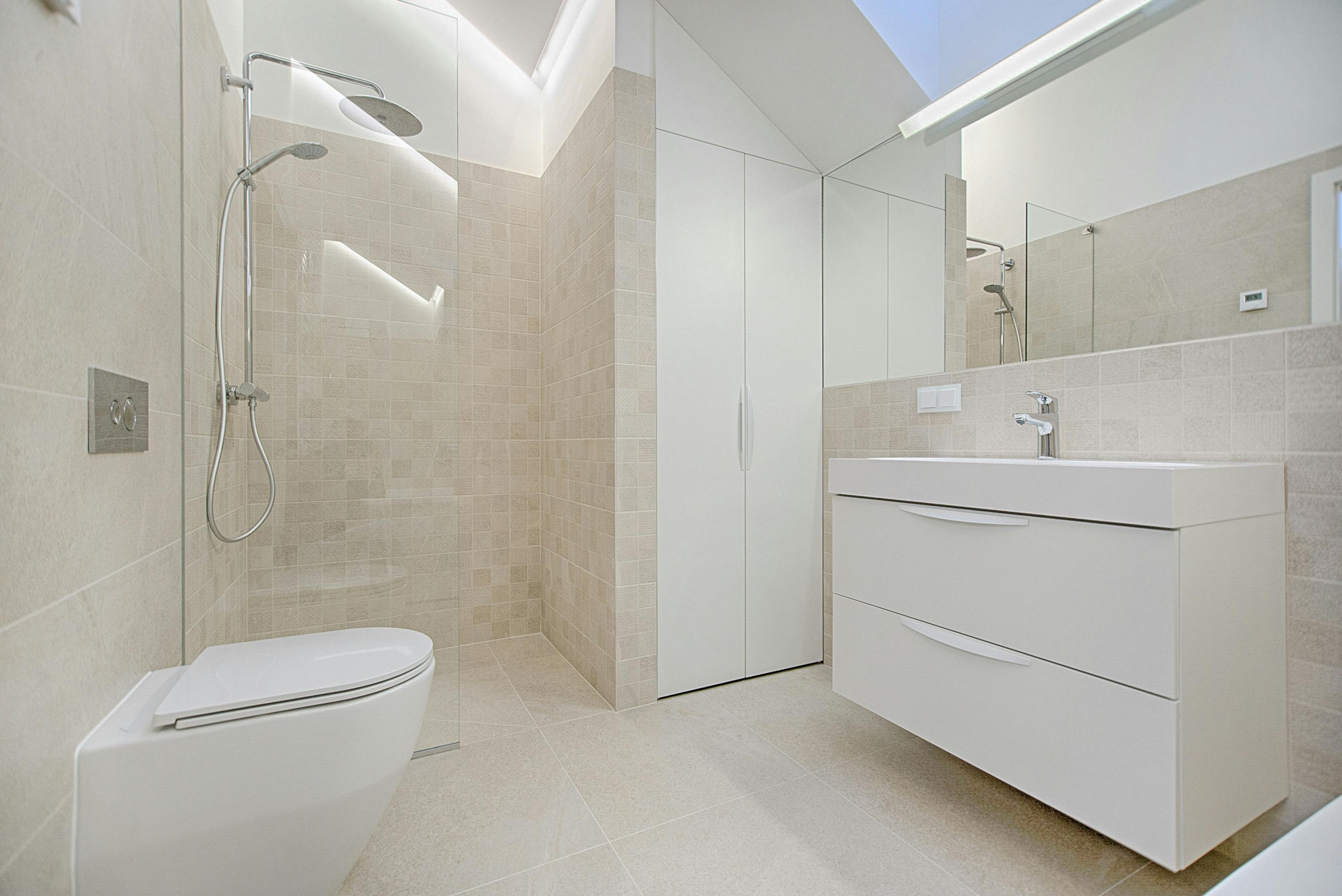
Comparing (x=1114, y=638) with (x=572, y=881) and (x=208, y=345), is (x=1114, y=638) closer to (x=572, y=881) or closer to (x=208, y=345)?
(x=572, y=881)

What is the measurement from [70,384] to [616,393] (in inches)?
53.7

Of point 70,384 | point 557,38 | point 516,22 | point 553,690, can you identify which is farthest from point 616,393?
point 516,22

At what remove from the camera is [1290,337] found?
3.87 feet

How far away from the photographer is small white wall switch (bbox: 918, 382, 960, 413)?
187 cm

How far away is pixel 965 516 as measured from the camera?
4.50 feet

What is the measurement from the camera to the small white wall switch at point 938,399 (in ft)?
6.12

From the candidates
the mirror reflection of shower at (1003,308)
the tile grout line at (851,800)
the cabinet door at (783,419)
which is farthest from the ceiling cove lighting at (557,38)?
the tile grout line at (851,800)

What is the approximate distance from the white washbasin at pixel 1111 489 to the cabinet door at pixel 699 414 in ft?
2.81

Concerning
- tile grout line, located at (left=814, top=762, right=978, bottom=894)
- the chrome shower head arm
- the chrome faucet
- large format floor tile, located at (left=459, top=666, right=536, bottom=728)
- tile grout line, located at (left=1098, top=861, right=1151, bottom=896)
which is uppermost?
the chrome shower head arm

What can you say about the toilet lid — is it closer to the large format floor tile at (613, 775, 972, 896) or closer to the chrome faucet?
the large format floor tile at (613, 775, 972, 896)

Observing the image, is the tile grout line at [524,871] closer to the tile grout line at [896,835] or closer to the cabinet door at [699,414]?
the tile grout line at [896,835]

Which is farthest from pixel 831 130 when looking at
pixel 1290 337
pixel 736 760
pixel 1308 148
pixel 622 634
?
pixel 736 760

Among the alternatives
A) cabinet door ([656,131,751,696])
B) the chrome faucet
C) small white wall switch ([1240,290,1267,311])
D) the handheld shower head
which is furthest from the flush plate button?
small white wall switch ([1240,290,1267,311])

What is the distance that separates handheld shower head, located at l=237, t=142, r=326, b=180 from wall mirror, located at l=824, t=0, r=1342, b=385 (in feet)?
6.14
